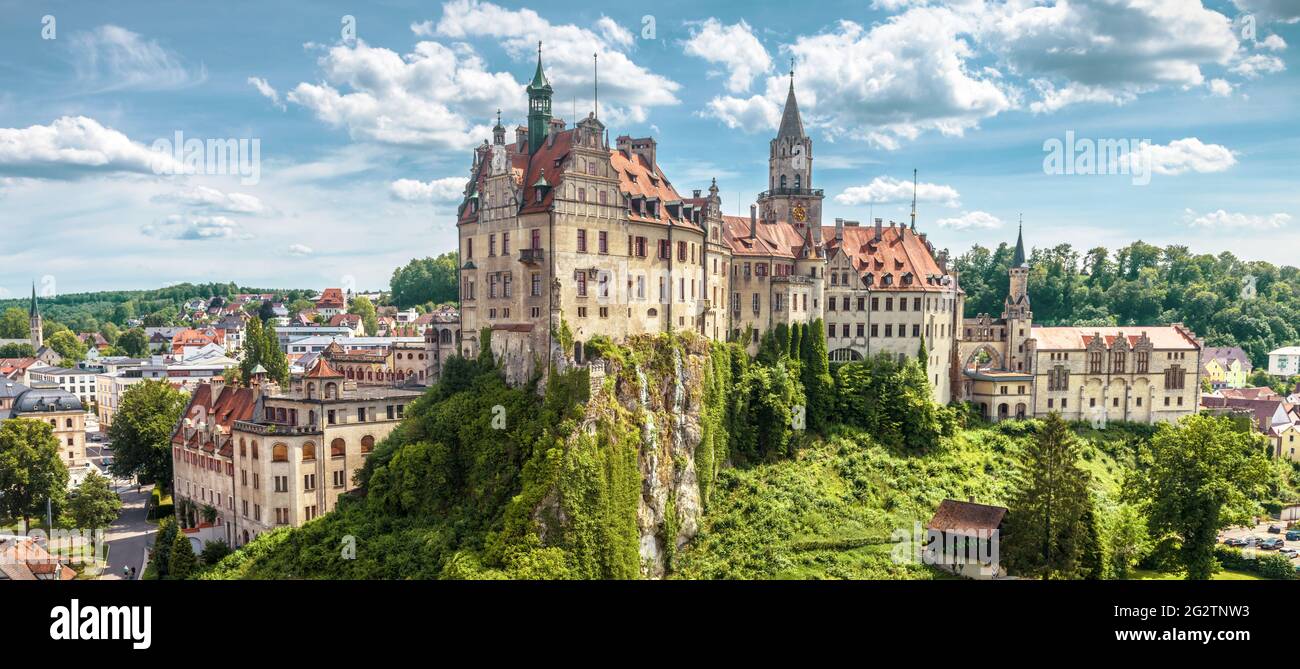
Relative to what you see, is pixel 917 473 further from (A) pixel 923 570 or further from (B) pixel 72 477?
(B) pixel 72 477

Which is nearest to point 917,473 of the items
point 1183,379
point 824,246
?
point 824,246

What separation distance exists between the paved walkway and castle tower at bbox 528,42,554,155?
35.6 meters

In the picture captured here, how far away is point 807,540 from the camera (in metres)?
52.1

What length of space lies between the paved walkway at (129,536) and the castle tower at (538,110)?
35606mm

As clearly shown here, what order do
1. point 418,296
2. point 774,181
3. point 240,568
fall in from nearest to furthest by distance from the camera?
point 240,568 → point 774,181 → point 418,296

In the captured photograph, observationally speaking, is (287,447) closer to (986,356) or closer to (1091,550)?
(1091,550)

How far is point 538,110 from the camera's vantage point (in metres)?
56.8

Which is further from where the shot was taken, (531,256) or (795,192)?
(795,192)

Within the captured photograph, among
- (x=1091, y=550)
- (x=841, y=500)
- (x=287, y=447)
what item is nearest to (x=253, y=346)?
(x=287, y=447)

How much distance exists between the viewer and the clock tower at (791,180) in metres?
74.6

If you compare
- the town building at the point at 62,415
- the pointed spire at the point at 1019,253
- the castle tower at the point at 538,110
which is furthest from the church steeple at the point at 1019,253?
the town building at the point at 62,415

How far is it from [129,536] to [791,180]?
56914mm

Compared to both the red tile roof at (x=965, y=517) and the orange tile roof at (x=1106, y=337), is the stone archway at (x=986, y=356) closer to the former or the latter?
the orange tile roof at (x=1106, y=337)
